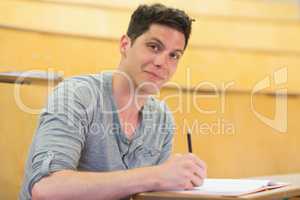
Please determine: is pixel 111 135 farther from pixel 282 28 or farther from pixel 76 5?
pixel 282 28

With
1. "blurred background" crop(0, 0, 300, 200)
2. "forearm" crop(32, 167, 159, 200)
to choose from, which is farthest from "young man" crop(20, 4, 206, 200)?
"blurred background" crop(0, 0, 300, 200)

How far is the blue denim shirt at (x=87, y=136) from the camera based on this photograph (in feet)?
3.11

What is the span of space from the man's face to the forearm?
13.3 inches

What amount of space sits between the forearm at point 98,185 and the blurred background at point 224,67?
1.00m

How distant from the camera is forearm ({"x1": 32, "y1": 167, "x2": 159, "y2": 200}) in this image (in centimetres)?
86

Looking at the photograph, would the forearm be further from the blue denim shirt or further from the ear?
the ear

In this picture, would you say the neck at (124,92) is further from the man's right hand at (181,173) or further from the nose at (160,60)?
the man's right hand at (181,173)

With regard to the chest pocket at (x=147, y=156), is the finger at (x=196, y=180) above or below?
below

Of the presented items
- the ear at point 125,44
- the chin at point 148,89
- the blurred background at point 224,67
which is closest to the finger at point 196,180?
the chin at point 148,89

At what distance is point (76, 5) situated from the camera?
1.92 m

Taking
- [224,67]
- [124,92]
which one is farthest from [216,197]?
[224,67]

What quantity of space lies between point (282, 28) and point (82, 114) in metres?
1.41

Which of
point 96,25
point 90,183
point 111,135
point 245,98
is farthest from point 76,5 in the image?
point 90,183

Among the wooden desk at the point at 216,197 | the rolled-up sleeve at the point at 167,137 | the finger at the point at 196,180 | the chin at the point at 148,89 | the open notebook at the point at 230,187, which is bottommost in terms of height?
the wooden desk at the point at 216,197
